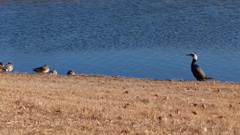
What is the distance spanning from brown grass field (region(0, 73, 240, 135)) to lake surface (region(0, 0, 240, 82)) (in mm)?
7586

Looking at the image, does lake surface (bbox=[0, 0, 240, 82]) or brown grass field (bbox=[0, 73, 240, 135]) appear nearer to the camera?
brown grass field (bbox=[0, 73, 240, 135])

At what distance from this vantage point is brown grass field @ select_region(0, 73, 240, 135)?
8.02 m

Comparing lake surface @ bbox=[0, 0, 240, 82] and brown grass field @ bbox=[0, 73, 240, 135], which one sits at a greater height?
lake surface @ bbox=[0, 0, 240, 82]

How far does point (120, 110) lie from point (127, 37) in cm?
1898

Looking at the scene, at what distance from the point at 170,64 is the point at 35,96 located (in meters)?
12.7

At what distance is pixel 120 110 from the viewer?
32.1ft

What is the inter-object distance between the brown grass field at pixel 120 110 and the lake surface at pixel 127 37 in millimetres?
7586

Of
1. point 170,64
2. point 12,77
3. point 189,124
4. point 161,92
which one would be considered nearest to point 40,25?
point 170,64

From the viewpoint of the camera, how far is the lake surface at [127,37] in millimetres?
23062

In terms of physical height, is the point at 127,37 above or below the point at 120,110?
above

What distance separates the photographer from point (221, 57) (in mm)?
23938

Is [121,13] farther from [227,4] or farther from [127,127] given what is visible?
[127,127]

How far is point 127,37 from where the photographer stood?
28.5 metres

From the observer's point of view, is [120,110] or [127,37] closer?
[120,110]
